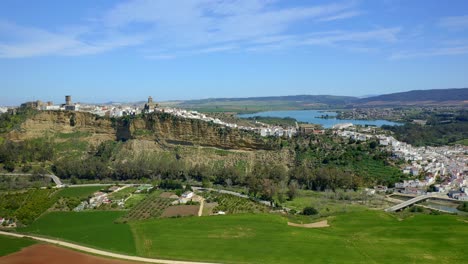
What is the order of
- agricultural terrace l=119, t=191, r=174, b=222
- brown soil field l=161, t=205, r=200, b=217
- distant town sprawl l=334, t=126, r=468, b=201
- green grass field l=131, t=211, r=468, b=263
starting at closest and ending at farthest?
green grass field l=131, t=211, r=468, b=263, agricultural terrace l=119, t=191, r=174, b=222, brown soil field l=161, t=205, r=200, b=217, distant town sprawl l=334, t=126, r=468, b=201

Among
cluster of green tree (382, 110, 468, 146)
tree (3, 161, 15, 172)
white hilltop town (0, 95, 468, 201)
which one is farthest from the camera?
cluster of green tree (382, 110, 468, 146)

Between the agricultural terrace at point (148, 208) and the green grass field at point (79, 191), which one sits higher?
the green grass field at point (79, 191)

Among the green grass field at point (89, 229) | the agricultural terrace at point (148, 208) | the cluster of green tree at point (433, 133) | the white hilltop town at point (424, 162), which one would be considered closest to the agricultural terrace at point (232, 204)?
the agricultural terrace at point (148, 208)

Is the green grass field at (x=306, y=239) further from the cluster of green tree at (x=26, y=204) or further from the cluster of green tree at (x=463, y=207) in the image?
the cluster of green tree at (x=26, y=204)

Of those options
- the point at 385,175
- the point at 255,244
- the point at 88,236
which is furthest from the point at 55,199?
the point at 385,175

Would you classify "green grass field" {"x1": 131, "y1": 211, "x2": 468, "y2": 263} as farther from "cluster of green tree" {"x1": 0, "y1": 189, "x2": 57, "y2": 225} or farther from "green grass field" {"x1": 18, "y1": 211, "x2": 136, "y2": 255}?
"cluster of green tree" {"x1": 0, "y1": 189, "x2": 57, "y2": 225}

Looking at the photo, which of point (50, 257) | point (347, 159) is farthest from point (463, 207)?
point (50, 257)

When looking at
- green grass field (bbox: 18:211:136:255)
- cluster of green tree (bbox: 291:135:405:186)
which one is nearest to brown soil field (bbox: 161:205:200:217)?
green grass field (bbox: 18:211:136:255)

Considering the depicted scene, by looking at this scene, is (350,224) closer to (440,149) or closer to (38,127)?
(440,149)
